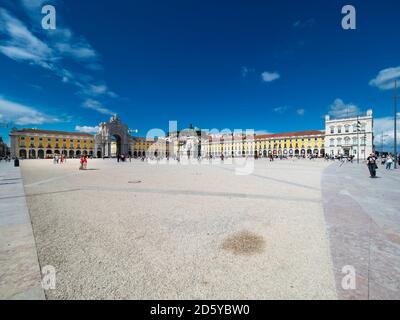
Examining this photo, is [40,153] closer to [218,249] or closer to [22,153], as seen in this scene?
[22,153]

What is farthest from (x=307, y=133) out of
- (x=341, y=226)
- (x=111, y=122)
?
(x=341, y=226)

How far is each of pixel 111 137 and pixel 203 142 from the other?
153 ft

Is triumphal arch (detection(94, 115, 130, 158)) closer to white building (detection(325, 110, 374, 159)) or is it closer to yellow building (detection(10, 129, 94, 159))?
yellow building (detection(10, 129, 94, 159))

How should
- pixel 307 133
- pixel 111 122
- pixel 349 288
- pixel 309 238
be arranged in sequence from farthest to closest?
1. pixel 307 133
2. pixel 111 122
3. pixel 309 238
4. pixel 349 288

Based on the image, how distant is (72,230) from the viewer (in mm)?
3574

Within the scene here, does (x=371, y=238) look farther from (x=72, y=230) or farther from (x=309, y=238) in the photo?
(x=72, y=230)

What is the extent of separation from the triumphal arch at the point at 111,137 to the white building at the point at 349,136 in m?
75.5

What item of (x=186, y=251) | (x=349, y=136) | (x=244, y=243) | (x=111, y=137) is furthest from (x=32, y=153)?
(x=349, y=136)

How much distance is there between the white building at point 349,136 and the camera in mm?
61781

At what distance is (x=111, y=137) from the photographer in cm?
7050

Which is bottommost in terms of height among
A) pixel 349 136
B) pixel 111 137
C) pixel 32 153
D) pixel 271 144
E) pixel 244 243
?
pixel 244 243

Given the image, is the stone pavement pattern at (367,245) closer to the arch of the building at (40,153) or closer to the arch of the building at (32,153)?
the arch of the building at (32,153)

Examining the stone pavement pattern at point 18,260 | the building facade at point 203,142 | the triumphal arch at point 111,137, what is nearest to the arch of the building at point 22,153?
the building facade at point 203,142
